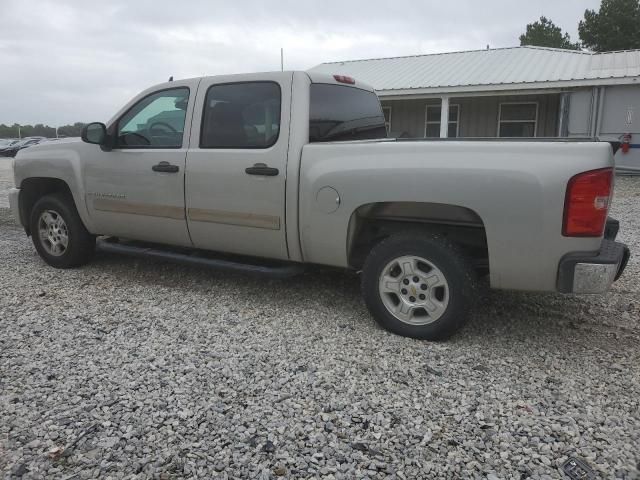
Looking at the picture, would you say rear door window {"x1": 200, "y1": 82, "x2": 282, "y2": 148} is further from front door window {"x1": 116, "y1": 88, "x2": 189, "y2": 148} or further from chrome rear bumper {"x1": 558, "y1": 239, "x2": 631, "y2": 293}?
chrome rear bumper {"x1": 558, "y1": 239, "x2": 631, "y2": 293}

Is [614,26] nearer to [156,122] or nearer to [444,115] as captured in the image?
[444,115]

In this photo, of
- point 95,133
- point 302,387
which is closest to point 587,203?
point 302,387

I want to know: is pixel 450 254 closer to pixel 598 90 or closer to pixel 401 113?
pixel 598 90

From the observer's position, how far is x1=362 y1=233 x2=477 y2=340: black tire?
11.1ft

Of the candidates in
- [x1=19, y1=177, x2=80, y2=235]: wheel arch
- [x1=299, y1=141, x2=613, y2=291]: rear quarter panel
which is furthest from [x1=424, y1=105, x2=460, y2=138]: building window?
[x1=299, y1=141, x2=613, y2=291]: rear quarter panel

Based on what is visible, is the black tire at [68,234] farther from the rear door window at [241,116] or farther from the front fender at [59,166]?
the rear door window at [241,116]

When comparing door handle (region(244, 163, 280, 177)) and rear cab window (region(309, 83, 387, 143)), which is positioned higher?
rear cab window (region(309, 83, 387, 143))

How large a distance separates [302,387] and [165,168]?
2394 mm

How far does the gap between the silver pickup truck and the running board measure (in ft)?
0.06

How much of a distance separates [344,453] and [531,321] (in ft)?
7.41

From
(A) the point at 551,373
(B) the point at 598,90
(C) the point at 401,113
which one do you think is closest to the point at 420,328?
(A) the point at 551,373

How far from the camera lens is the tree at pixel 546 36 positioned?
4019cm

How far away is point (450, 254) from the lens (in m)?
3.39

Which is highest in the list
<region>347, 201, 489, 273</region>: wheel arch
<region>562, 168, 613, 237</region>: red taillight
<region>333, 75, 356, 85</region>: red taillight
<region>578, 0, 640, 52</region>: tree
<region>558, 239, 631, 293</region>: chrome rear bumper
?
<region>578, 0, 640, 52</region>: tree
